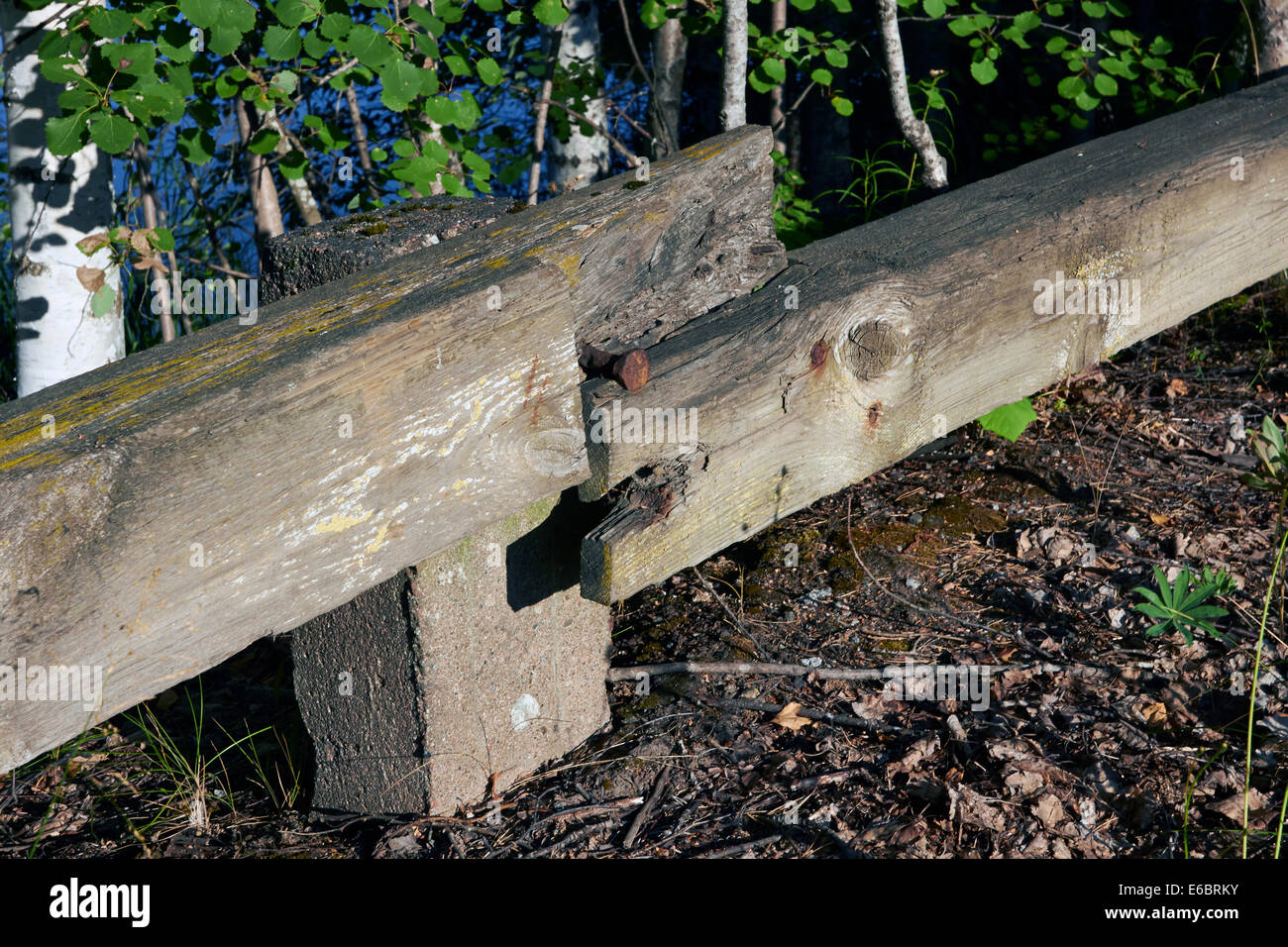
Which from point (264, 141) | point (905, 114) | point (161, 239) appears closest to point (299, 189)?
point (264, 141)

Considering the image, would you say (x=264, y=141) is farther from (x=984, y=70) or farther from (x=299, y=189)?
(x=984, y=70)

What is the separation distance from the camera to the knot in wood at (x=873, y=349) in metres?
2.04

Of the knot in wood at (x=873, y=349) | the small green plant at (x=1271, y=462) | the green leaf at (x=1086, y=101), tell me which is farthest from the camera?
the green leaf at (x=1086, y=101)

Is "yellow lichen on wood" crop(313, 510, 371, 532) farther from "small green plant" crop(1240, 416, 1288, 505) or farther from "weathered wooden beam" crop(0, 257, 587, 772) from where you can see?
"small green plant" crop(1240, 416, 1288, 505)

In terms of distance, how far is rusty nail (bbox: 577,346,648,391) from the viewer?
1.83 metres

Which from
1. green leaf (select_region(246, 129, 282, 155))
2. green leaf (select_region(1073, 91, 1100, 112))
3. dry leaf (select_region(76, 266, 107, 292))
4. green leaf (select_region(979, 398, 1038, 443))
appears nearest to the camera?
green leaf (select_region(979, 398, 1038, 443))

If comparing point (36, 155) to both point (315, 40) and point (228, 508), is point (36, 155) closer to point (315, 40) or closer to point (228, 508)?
point (315, 40)

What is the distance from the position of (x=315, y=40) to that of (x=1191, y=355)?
302 cm

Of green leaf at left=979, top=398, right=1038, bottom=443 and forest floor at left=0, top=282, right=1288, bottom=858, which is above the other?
green leaf at left=979, top=398, right=1038, bottom=443

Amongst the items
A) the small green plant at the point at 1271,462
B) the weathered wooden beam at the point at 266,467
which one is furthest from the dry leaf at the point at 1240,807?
the weathered wooden beam at the point at 266,467

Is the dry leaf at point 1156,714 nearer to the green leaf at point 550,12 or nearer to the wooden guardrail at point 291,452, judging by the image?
the wooden guardrail at point 291,452

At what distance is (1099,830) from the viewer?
193 cm

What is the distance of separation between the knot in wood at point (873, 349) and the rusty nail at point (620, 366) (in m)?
0.43

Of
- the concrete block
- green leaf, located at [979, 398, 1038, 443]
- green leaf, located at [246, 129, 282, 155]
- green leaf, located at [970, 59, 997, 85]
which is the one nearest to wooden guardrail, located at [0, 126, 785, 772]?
the concrete block
